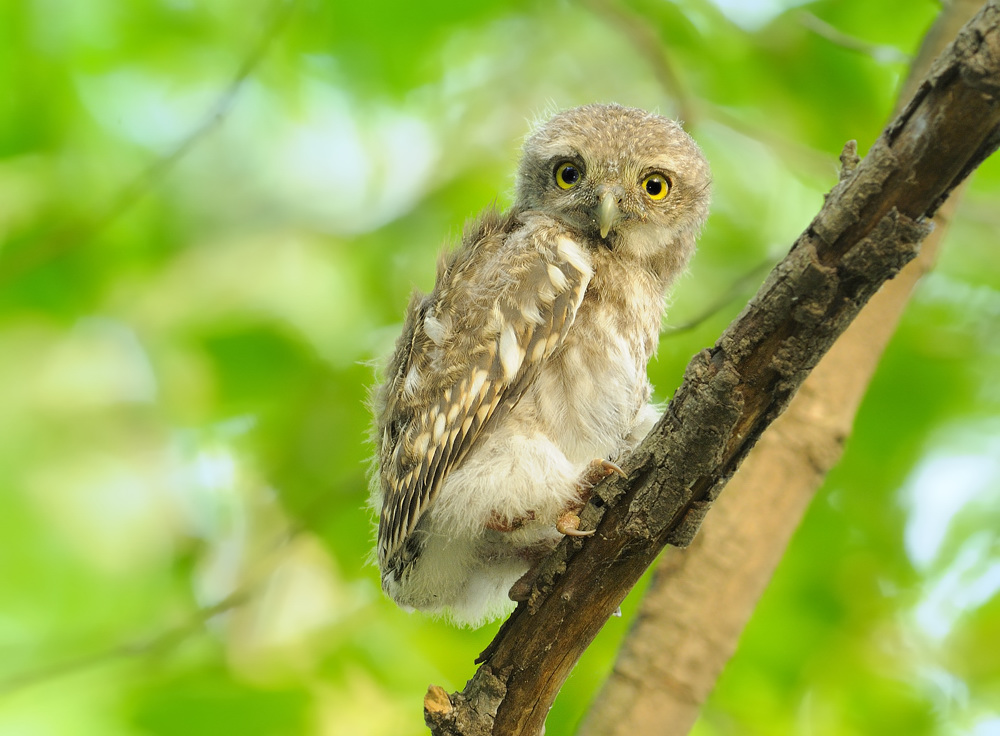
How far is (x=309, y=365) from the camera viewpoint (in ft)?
9.39

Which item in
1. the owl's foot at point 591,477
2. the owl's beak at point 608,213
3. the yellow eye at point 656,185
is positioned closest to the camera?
the owl's foot at point 591,477

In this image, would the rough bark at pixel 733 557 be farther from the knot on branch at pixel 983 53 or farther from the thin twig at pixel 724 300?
the knot on branch at pixel 983 53

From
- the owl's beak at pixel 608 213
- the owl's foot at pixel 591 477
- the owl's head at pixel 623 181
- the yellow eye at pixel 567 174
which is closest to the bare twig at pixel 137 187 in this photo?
the owl's head at pixel 623 181

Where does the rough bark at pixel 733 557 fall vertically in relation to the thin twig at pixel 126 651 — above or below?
below

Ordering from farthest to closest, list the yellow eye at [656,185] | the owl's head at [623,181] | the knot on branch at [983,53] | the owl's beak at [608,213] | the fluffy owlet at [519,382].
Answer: the yellow eye at [656,185] → the owl's head at [623,181] → the owl's beak at [608,213] → the fluffy owlet at [519,382] → the knot on branch at [983,53]

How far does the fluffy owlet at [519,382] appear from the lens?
208 centimetres

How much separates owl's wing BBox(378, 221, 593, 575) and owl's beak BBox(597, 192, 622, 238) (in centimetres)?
13

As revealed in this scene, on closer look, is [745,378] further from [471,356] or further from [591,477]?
[471,356]

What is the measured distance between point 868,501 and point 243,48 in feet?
8.67

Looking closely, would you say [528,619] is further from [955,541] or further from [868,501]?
[955,541]

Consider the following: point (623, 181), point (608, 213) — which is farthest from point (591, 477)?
point (623, 181)

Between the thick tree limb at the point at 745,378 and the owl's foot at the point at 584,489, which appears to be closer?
the thick tree limb at the point at 745,378

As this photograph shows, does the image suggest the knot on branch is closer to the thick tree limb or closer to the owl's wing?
the thick tree limb

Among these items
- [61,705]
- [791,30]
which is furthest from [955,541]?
[61,705]
